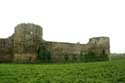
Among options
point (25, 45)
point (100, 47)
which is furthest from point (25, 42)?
point (100, 47)

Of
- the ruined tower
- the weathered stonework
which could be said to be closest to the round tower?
the weathered stonework

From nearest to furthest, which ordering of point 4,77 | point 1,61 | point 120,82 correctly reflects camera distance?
point 120,82, point 4,77, point 1,61

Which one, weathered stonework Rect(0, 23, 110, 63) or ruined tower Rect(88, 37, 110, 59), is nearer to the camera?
weathered stonework Rect(0, 23, 110, 63)

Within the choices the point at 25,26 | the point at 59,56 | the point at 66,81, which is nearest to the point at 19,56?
the point at 25,26

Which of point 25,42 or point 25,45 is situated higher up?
point 25,42

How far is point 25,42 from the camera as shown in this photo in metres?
34.8

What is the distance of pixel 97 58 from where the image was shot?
38938mm

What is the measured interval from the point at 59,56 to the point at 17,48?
263 inches

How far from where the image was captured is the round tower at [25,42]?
3453 centimetres

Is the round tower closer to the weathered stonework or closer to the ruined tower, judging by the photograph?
the weathered stonework

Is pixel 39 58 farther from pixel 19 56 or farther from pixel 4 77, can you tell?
pixel 4 77

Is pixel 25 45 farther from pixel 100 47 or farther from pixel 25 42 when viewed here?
pixel 100 47

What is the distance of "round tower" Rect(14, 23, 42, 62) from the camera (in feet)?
113

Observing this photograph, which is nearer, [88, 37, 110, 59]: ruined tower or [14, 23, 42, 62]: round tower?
[14, 23, 42, 62]: round tower
